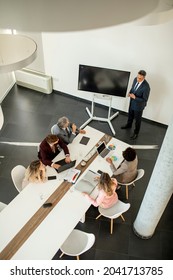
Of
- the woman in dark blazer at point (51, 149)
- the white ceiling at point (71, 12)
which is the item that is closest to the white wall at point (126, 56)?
the woman in dark blazer at point (51, 149)

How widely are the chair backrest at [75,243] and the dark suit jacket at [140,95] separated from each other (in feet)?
9.42

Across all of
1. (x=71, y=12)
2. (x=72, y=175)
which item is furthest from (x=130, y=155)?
(x=71, y=12)

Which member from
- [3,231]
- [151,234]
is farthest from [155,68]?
[3,231]

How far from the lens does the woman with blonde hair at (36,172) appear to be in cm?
393

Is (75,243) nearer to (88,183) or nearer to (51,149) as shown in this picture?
(88,183)

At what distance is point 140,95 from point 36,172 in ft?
8.79

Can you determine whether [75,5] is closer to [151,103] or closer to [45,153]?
[45,153]

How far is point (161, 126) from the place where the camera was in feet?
20.4

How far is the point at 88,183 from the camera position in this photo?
4113 millimetres

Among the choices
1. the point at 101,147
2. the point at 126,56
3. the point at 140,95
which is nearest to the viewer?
the point at 101,147

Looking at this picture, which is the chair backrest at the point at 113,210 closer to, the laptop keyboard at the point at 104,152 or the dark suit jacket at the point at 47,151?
the laptop keyboard at the point at 104,152

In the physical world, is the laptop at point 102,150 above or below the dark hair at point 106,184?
below

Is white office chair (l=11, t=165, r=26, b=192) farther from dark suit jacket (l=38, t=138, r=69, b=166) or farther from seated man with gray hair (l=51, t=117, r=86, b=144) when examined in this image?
seated man with gray hair (l=51, t=117, r=86, b=144)

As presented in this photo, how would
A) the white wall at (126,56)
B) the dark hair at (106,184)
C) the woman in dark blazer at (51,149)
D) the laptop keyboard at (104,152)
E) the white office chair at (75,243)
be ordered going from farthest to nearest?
the white wall at (126,56) → the laptop keyboard at (104,152) → the woman in dark blazer at (51,149) → the dark hair at (106,184) → the white office chair at (75,243)
